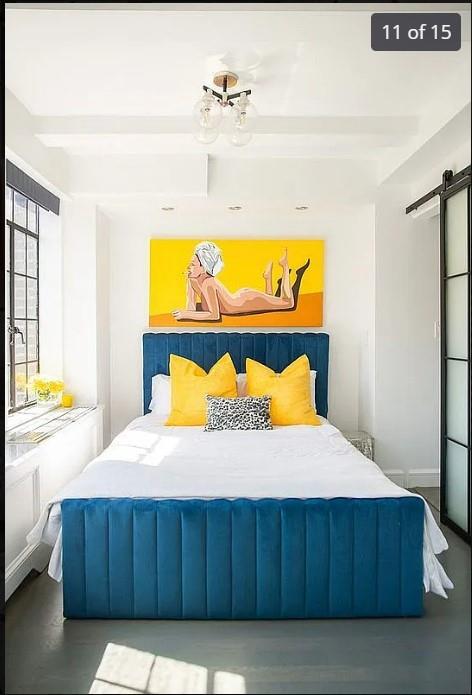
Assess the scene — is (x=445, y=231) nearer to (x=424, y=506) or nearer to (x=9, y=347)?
(x=424, y=506)

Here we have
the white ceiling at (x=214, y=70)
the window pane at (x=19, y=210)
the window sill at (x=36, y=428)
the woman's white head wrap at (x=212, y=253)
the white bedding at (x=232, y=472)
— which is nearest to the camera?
the white ceiling at (x=214, y=70)

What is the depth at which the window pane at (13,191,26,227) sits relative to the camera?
148 inches

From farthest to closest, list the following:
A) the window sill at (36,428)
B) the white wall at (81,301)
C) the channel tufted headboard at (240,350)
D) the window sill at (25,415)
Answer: the channel tufted headboard at (240,350) → the white wall at (81,301) → the window sill at (25,415) → the window sill at (36,428)

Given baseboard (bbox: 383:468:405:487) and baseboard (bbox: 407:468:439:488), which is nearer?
baseboard (bbox: 407:468:439:488)

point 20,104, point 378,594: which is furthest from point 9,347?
point 378,594

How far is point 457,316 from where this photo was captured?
4.60 feet

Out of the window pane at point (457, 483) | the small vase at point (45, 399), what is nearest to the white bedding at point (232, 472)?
the window pane at point (457, 483)

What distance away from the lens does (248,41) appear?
1.70 metres

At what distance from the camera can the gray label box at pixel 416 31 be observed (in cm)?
132

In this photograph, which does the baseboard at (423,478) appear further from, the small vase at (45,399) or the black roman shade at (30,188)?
the small vase at (45,399)

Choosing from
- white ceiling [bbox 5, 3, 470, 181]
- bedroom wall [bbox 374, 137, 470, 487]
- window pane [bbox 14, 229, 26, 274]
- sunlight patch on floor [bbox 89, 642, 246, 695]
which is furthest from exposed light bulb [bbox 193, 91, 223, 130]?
window pane [bbox 14, 229, 26, 274]

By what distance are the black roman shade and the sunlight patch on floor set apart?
233cm

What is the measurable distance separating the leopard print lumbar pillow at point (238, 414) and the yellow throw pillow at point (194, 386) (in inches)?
5.9

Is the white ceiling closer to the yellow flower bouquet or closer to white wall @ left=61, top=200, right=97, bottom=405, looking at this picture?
white wall @ left=61, top=200, right=97, bottom=405
